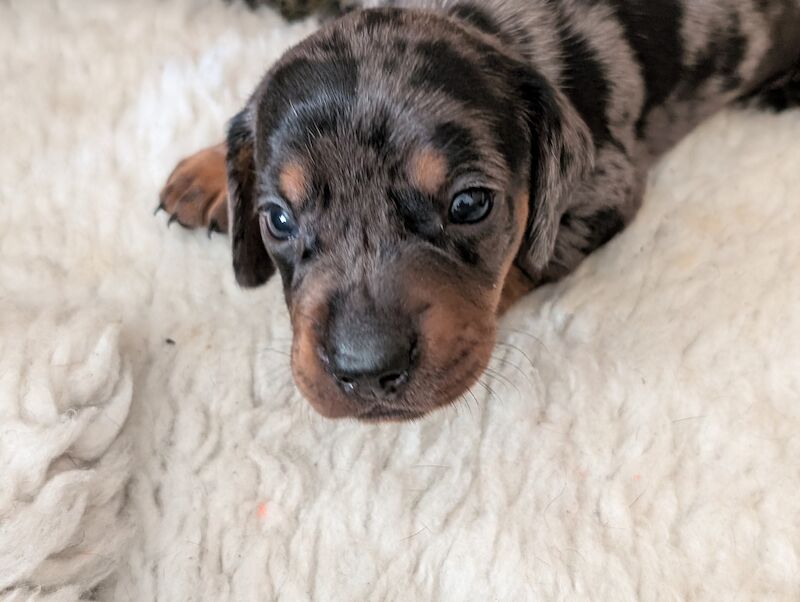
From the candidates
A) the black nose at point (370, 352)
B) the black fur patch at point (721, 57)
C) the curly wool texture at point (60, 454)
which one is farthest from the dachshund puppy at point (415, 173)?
the curly wool texture at point (60, 454)

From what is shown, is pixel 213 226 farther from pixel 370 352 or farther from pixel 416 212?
pixel 370 352

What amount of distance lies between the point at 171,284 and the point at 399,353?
1025 millimetres

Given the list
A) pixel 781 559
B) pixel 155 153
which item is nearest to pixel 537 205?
pixel 781 559

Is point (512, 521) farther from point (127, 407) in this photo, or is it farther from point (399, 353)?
point (127, 407)

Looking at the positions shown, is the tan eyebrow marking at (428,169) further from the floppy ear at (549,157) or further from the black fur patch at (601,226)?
the black fur patch at (601,226)

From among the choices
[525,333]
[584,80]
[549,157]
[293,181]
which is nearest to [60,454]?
[293,181]

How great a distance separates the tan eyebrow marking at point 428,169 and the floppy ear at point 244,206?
1.62ft

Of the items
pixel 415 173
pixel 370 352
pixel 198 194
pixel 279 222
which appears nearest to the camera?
pixel 370 352

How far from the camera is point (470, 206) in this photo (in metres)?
1.69

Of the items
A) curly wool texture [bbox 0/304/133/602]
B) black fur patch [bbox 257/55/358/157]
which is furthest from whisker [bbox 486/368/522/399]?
curly wool texture [bbox 0/304/133/602]

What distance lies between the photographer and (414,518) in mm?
1976

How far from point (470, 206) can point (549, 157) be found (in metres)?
0.30

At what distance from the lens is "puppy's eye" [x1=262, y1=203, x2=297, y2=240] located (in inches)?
68.2

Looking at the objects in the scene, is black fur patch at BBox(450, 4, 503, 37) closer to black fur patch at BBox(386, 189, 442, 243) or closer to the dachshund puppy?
the dachshund puppy
